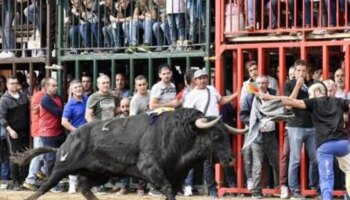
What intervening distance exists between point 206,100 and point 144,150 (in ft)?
6.41

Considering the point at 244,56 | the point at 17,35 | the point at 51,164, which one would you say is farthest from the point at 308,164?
the point at 17,35

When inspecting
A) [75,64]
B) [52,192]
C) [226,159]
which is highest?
[75,64]

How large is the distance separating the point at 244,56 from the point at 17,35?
465cm

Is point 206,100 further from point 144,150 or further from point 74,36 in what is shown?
point 74,36

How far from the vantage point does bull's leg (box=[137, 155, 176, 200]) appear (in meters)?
12.0

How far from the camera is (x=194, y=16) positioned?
15336mm

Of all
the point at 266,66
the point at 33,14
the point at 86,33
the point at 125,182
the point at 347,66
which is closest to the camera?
the point at 347,66

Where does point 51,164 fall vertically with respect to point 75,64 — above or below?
below

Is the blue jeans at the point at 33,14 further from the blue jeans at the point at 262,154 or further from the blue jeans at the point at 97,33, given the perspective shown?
the blue jeans at the point at 262,154

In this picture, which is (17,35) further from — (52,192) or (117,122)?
(117,122)

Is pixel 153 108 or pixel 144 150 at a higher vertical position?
pixel 153 108

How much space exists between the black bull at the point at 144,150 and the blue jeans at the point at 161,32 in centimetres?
286

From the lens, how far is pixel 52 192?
15742mm

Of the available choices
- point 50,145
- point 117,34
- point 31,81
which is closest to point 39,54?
point 31,81
